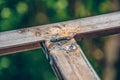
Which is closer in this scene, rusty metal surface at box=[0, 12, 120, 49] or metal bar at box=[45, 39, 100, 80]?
metal bar at box=[45, 39, 100, 80]

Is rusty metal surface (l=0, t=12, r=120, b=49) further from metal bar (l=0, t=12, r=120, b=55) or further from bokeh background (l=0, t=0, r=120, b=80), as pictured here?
bokeh background (l=0, t=0, r=120, b=80)

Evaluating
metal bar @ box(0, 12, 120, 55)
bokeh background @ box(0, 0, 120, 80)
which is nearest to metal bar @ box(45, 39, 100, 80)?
metal bar @ box(0, 12, 120, 55)

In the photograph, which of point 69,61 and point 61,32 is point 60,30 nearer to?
point 61,32

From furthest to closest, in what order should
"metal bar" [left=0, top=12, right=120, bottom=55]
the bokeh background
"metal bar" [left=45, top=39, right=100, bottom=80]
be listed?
the bokeh background
"metal bar" [left=0, top=12, right=120, bottom=55]
"metal bar" [left=45, top=39, right=100, bottom=80]

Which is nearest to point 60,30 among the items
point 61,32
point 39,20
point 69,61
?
point 61,32

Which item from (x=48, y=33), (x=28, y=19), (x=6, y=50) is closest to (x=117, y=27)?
(x=48, y=33)

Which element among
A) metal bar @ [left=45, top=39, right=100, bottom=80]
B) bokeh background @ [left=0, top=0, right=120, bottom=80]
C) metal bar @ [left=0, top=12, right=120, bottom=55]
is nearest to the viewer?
metal bar @ [left=45, top=39, right=100, bottom=80]
